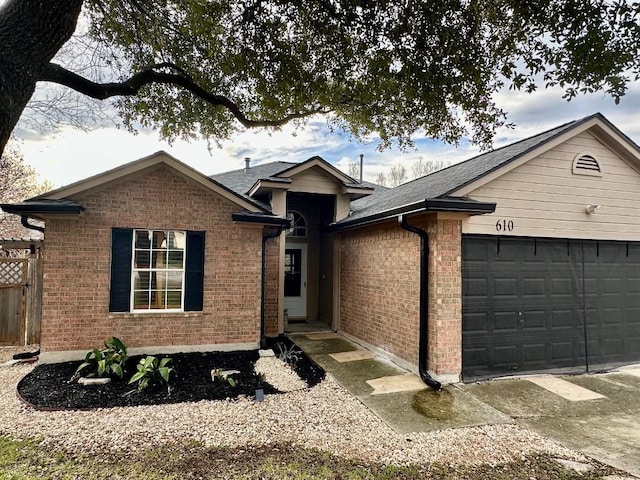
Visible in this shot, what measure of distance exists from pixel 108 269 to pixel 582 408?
8529mm

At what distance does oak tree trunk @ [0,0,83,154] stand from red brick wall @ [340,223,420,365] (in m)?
5.81

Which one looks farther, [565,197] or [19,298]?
[19,298]

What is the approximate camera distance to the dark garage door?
663cm

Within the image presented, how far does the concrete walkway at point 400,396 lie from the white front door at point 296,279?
367 cm

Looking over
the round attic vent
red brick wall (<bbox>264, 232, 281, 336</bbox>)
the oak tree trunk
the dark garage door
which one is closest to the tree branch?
the oak tree trunk

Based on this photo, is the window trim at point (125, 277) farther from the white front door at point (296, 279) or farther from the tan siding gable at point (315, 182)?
the white front door at point (296, 279)

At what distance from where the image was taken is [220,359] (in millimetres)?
7480

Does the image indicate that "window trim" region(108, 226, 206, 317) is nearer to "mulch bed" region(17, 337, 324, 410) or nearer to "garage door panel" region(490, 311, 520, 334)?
"mulch bed" region(17, 337, 324, 410)

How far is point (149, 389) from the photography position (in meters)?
5.83

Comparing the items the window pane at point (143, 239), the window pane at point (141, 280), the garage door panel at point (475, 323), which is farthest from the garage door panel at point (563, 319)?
the window pane at point (143, 239)

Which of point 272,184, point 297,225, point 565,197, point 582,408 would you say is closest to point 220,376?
point 272,184

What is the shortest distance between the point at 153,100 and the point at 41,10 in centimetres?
537

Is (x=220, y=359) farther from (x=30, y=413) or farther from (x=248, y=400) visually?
(x=30, y=413)

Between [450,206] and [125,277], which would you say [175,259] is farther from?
[450,206]
